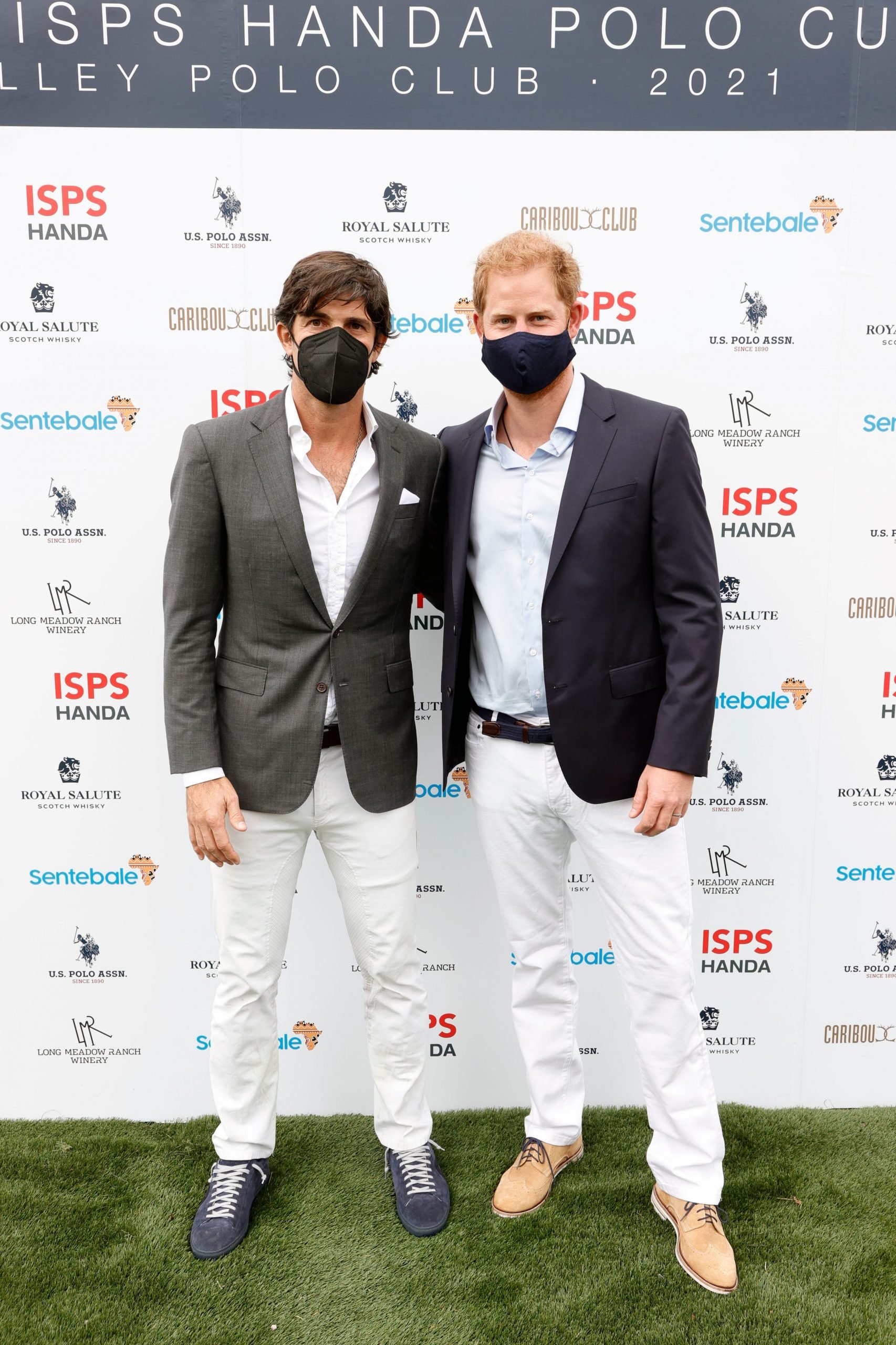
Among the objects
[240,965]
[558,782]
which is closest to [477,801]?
[558,782]

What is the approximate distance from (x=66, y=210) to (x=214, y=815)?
1633 mm

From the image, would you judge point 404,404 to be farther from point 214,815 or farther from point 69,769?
point 69,769

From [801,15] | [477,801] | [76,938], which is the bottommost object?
[76,938]

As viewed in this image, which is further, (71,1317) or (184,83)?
(184,83)

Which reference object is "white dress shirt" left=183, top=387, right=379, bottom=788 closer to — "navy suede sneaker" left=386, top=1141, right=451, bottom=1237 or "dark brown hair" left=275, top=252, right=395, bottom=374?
"dark brown hair" left=275, top=252, right=395, bottom=374

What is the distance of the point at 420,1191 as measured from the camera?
2.25 metres

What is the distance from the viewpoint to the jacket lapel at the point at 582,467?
6.20 ft

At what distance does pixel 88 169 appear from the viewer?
7.88ft

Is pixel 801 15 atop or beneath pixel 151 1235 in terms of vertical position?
atop

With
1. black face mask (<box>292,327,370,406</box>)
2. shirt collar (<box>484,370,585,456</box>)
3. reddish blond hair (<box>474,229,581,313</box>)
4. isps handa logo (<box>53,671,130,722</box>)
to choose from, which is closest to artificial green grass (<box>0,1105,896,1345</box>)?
isps handa logo (<box>53,671,130,722</box>)

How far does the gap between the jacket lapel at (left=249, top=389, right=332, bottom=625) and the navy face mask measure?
47cm

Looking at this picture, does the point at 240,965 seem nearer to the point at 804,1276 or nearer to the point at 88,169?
the point at 804,1276

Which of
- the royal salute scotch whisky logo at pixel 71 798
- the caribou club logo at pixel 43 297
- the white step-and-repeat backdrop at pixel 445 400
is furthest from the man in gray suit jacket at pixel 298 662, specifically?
the caribou club logo at pixel 43 297

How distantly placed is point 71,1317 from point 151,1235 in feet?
0.79
